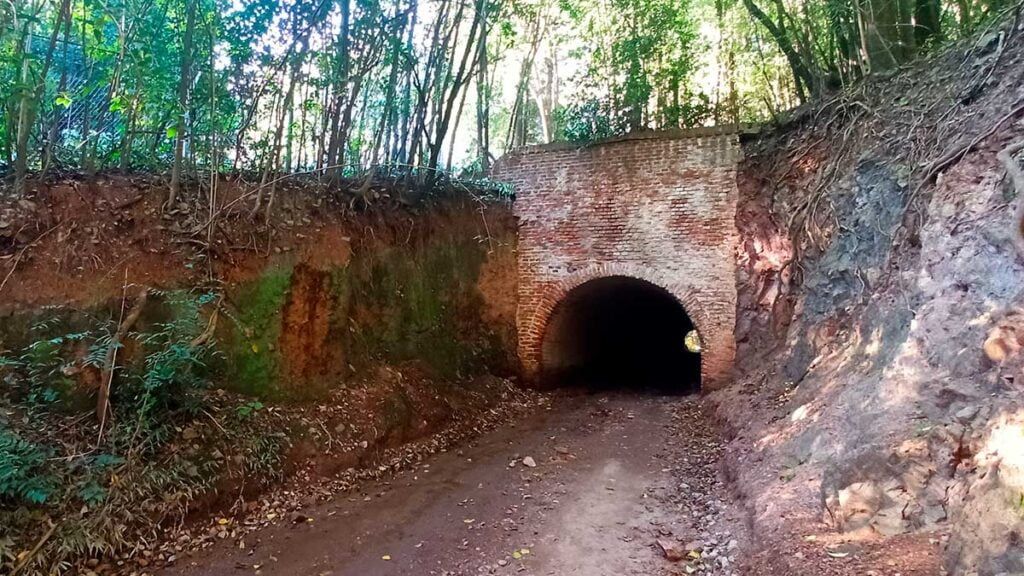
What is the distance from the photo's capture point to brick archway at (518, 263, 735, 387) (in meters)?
8.85

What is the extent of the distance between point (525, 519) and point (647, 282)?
16.6 ft

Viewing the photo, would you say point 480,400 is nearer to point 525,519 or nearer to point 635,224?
point 525,519

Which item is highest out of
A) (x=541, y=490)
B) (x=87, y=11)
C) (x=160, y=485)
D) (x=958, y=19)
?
(x=958, y=19)

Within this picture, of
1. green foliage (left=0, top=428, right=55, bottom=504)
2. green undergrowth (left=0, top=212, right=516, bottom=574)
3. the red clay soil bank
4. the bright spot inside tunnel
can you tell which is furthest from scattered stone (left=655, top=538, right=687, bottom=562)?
the bright spot inside tunnel

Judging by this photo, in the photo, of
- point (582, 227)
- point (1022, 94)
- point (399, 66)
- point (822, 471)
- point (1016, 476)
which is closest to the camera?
point (1016, 476)

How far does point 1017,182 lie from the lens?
4.07 m

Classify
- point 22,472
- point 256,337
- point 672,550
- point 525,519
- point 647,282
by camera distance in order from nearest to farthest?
1. point 22,472
2. point 672,550
3. point 525,519
4. point 256,337
5. point 647,282

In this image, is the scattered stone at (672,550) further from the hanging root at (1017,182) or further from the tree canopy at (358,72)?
the tree canopy at (358,72)

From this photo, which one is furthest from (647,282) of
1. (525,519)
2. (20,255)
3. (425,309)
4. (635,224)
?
(20,255)

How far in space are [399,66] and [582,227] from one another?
3742mm

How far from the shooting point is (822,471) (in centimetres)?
438

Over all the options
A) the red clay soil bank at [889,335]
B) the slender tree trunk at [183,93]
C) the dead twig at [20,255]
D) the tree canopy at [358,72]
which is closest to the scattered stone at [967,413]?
the red clay soil bank at [889,335]

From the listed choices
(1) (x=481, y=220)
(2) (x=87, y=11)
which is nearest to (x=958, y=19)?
(1) (x=481, y=220)

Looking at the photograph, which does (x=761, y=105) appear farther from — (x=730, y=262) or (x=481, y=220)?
(x=481, y=220)
